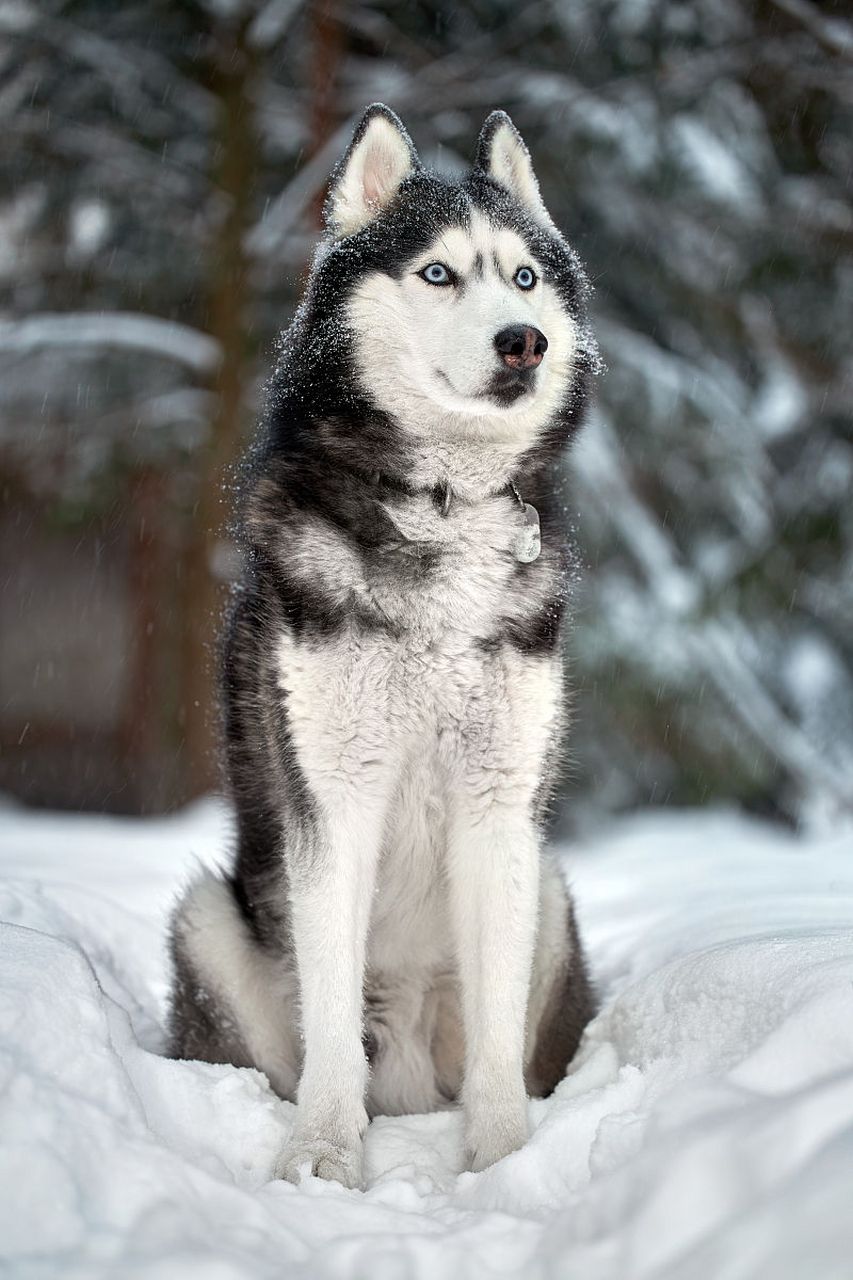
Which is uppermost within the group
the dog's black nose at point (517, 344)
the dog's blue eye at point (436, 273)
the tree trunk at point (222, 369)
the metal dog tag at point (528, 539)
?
the dog's blue eye at point (436, 273)

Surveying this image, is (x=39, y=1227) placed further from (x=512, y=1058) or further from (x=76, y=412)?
(x=76, y=412)

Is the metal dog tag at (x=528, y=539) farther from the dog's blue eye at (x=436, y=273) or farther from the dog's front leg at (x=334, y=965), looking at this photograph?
the dog's front leg at (x=334, y=965)

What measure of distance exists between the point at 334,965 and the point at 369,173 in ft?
6.20

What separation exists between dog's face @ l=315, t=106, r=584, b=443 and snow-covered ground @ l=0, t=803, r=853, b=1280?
50.6 inches

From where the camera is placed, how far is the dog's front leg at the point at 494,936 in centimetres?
231

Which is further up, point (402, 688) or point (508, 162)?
→ point (508, 162)

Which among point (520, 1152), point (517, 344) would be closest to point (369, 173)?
point (517, 344)

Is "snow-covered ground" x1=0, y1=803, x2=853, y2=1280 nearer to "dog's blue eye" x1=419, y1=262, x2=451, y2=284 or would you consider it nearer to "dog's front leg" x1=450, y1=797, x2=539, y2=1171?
"dog's front leg" x1=450, y1=797, x2=539, y2=1171

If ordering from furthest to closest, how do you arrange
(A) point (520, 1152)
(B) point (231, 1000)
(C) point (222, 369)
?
(C) point (222, 369)
(B) point (231, 1000)
(A) point (520, 1152)

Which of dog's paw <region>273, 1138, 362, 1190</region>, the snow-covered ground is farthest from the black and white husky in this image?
the snow-covered ground

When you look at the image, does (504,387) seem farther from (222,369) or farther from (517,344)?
(222,369)

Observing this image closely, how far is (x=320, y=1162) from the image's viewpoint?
206 centimetres

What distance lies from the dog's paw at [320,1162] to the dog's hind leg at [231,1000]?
0.54 m

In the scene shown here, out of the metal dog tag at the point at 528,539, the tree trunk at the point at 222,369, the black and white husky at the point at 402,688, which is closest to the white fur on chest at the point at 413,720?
the black and white husky at the point at 402,688
